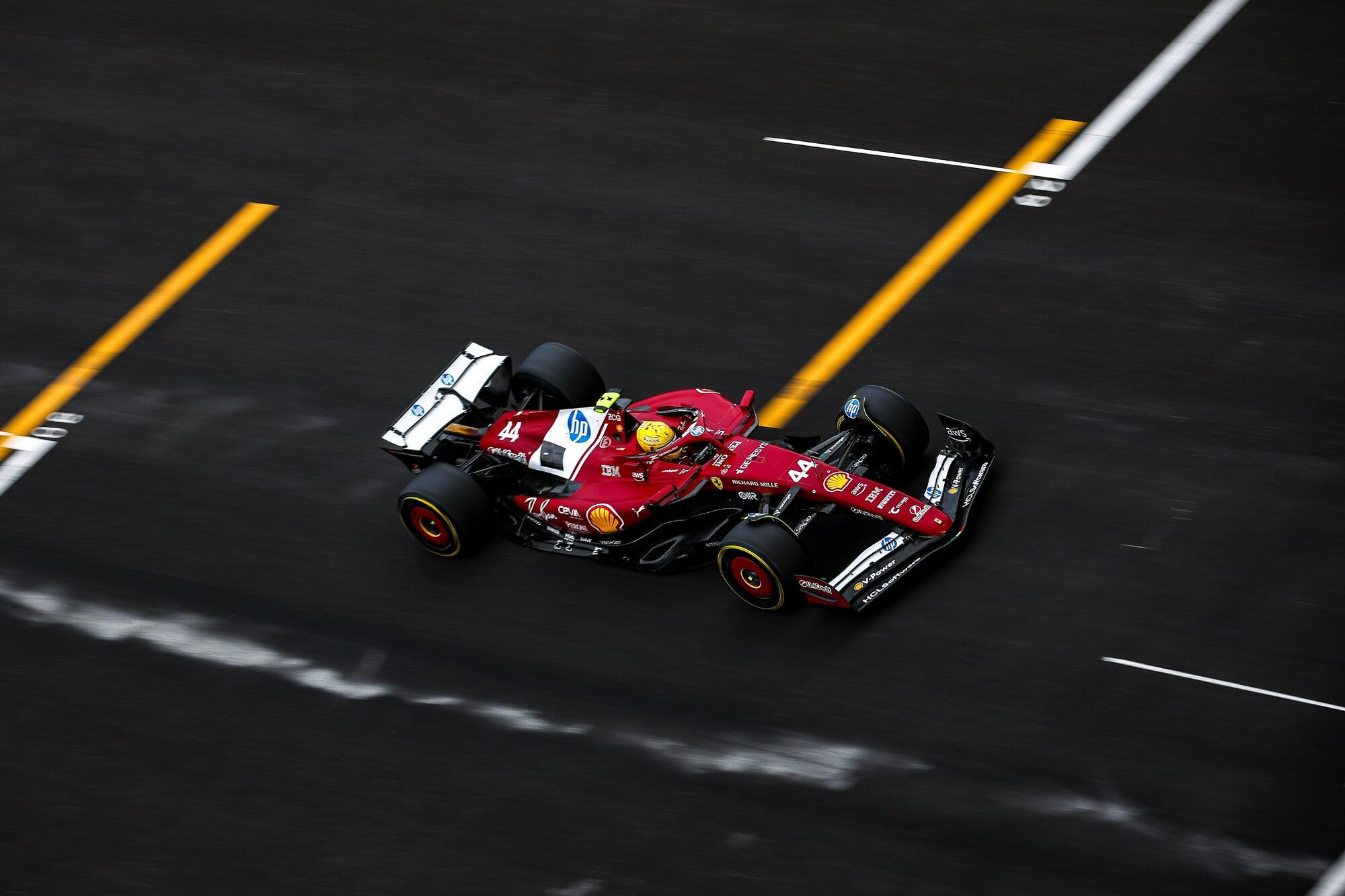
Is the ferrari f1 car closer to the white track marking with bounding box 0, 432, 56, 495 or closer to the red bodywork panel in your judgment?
the red bodywork panel

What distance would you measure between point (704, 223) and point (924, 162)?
235cm

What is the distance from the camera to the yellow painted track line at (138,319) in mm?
14023

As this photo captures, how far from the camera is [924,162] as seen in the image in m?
15.4

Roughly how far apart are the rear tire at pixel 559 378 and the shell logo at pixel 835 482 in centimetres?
244

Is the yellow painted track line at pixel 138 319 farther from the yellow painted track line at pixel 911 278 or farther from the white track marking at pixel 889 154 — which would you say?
the yellow painted track line at pixel 911 278

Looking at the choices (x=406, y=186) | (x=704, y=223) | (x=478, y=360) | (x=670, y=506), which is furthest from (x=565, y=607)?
(x=406, y=186)

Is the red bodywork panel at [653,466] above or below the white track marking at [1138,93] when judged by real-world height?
below

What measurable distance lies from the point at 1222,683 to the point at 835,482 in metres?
2.98

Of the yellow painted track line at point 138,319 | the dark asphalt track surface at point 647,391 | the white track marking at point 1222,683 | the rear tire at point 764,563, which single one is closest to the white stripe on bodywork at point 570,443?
the dark asphalt track surface at point 647,391

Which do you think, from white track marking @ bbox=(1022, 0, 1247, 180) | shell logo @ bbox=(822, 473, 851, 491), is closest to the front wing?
shell logo @ bbox=(822, 473, 851, 491)

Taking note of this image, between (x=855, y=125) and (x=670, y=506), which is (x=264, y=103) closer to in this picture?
(x=855, y=125)

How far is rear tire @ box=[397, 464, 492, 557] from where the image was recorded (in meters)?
11.6

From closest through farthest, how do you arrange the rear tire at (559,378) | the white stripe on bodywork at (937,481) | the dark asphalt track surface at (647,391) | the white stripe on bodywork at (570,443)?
the dark asphalt track surface at (647,391) < the white stripe on bodywork at (937,481) < the white stripe on bodywork at (570,443) < the rear tire at (559,378)

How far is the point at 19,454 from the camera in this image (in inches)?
535
